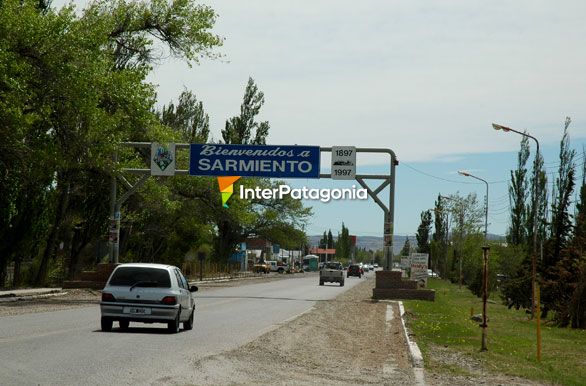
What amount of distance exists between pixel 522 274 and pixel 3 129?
24365 mm

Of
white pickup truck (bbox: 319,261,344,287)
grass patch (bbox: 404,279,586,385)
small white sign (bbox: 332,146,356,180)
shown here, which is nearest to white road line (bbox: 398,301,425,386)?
grass patch (bbox: 404,279,586,385)

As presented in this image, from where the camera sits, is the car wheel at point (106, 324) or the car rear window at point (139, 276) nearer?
the car wheel at point (106, 324)

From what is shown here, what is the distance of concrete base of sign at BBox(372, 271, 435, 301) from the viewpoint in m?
46.2

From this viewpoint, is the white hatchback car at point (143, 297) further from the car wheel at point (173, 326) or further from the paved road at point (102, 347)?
the paved road at point (102, 347)

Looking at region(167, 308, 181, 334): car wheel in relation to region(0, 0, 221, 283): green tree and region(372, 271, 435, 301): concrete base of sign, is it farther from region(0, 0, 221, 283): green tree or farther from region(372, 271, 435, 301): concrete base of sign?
region(372, 271, 435, 301): concrete base of sign

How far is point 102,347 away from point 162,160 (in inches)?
1132

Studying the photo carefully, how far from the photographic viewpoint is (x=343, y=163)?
44844 millimetres

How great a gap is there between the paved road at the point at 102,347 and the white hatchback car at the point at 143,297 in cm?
35

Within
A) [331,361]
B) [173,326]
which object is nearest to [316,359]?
[331,361]

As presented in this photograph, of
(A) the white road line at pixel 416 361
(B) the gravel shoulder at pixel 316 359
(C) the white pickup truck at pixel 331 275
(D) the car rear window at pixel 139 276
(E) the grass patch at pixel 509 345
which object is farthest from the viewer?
(C) the white pickup truck at pixel 331 275

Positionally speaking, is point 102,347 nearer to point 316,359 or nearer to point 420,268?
point 316,359

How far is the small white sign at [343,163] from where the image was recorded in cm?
4472

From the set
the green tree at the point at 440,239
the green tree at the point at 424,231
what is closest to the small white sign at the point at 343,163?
the green tree at the point at 440,239

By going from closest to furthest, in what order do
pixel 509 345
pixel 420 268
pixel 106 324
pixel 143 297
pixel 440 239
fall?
pixel 143 297, pixel 106 324, pixel 509 345, pixel 420 268, pixel 440 239
